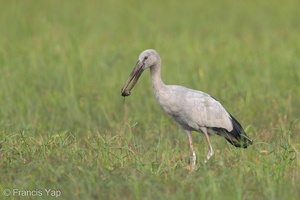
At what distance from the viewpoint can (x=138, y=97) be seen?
9.42m

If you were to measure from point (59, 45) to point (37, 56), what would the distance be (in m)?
0.81

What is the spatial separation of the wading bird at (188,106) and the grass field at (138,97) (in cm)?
23

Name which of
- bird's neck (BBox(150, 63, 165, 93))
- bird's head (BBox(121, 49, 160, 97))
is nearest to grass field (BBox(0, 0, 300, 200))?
bird's head (BBox(121, 49, 160, 97))

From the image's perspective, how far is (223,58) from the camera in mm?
11320

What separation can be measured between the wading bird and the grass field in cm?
23

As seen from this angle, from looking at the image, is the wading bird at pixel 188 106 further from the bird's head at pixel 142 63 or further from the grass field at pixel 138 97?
the grass field at pixel 138 97

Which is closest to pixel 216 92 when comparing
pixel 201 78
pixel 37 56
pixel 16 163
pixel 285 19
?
pixel 201 78

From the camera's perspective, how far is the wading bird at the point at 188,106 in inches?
266

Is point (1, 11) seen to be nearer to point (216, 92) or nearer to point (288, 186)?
point (216, 92)

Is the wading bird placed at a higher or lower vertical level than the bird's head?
lower

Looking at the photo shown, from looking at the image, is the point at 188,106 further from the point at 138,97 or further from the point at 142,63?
the point at 138,97

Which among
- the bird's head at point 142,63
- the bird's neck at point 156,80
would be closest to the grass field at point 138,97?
the bird's head at point 142,63

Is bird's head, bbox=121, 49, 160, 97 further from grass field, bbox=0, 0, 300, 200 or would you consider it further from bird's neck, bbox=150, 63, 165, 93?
grass field, bbox=0, 0, 300, 200

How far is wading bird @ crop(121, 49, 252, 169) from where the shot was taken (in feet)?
22.1
